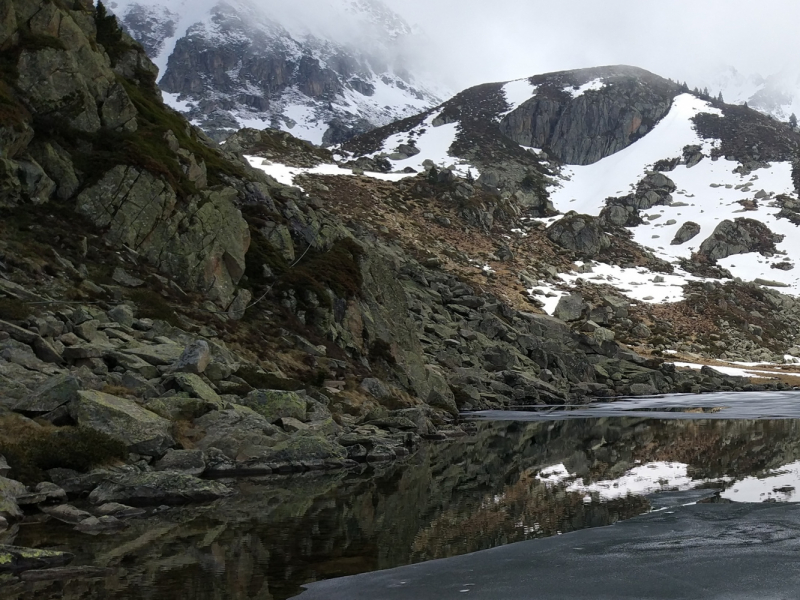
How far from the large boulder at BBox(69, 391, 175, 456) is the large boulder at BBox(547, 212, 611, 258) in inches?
4657

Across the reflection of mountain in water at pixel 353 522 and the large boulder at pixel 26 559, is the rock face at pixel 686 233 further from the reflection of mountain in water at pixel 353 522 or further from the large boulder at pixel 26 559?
the large boulder at pixel 26 559

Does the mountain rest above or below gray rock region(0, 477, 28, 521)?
above

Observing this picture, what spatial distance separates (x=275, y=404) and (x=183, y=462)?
608cm

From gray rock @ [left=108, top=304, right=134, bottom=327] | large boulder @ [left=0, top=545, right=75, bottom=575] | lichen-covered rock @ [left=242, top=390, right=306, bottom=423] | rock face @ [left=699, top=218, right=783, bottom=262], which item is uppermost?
rock face @ [left=699, top=218, right=783, bottom=262]

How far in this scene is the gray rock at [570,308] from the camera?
302 feet

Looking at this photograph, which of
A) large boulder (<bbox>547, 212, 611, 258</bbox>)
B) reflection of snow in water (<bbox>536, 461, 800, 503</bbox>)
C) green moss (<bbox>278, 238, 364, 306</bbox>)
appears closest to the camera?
reflection of snow in water (<bbox>536, 461, 800, 503</bbox>)

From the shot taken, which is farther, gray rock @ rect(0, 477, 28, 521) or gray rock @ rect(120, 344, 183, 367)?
gray rock @ rect(120, 344, 183, 367)

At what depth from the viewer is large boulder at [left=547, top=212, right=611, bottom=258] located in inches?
5094

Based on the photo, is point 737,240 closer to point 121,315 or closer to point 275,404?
point 275,404

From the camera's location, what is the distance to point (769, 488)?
1711cm

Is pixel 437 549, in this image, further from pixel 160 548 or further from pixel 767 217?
pixel 767 217

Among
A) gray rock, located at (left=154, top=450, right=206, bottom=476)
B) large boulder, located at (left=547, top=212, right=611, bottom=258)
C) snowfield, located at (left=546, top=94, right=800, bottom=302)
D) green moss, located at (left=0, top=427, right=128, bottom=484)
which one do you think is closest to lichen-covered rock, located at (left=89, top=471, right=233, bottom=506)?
green moss, located at (left=0, top=427, right=128, bottom=484)

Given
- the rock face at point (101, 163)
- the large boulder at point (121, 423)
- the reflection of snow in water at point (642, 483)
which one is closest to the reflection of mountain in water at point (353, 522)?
the reflection of snow in water at point (642, 483)

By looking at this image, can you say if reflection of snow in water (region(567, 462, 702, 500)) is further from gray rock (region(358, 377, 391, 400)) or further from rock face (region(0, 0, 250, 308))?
rock face (region(0, 0, 250, 308))
